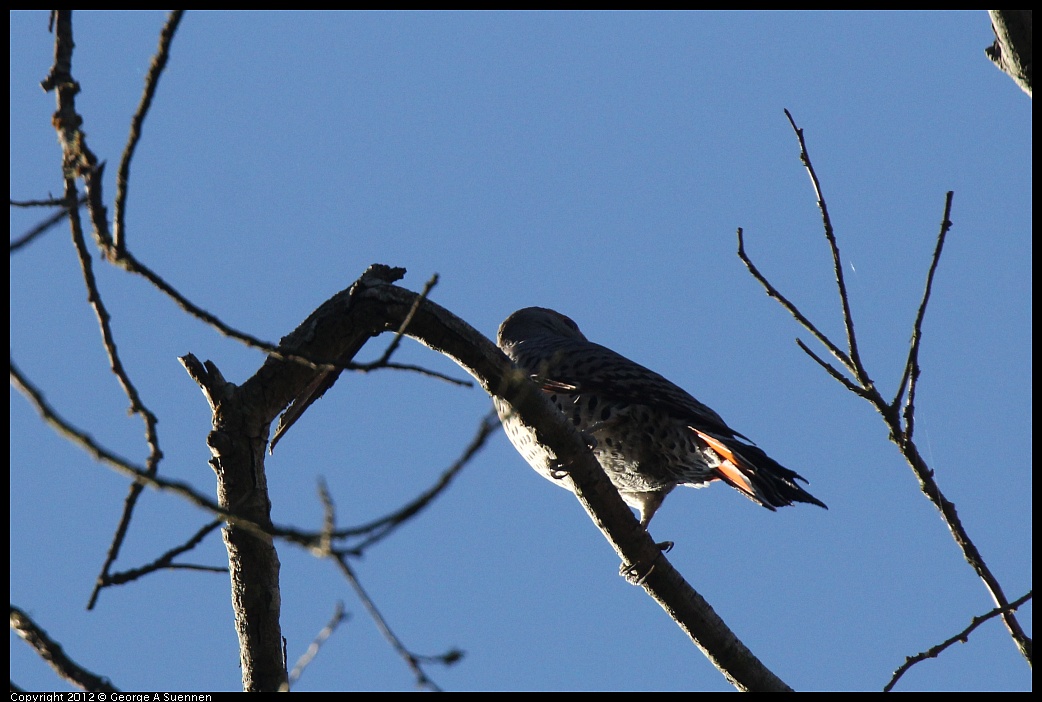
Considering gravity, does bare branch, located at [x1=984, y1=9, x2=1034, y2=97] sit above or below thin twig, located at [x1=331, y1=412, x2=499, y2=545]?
above

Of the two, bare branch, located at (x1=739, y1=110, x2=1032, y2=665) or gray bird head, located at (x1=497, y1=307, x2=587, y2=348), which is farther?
gray bird head, located at (x1=497, y1=307, x2=587, y2=348)

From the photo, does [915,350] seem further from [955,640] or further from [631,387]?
[631,387]

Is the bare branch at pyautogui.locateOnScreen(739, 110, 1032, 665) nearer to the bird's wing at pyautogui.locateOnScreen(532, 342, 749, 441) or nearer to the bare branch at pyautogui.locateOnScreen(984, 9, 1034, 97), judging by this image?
the bare branch at pyautogui.locateOnScreen(984, 9, 1034, 97)

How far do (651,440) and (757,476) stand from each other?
0.66 metres

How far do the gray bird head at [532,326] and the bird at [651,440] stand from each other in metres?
1.56

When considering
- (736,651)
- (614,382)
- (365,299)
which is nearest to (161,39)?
(365,299)

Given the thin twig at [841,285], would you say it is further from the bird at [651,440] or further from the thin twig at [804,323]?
the bird at [651,440]

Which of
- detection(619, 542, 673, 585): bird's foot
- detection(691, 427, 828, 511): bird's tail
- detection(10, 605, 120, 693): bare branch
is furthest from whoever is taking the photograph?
detection(691, 427, 828, 511): bird's tail

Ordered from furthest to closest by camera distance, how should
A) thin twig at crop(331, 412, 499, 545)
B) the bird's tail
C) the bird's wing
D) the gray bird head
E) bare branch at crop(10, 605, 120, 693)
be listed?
the gray bird head
the bird's wing
the bird's tail
bare branch at crop(10, 605, 120, 693)
thin twig at crop(331, 412, 499, 545)

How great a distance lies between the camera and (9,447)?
7.41ft

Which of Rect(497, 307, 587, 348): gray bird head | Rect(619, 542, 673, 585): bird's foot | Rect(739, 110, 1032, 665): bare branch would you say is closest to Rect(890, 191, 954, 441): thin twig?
Rect(739, 110, 1032, 665): bare branch

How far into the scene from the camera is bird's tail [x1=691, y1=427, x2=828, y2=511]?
470cm

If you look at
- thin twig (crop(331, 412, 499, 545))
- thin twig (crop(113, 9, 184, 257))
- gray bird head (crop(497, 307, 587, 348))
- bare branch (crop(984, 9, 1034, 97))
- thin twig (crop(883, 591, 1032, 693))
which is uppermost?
gray bird head (crop(497, 307, 587, 348))
